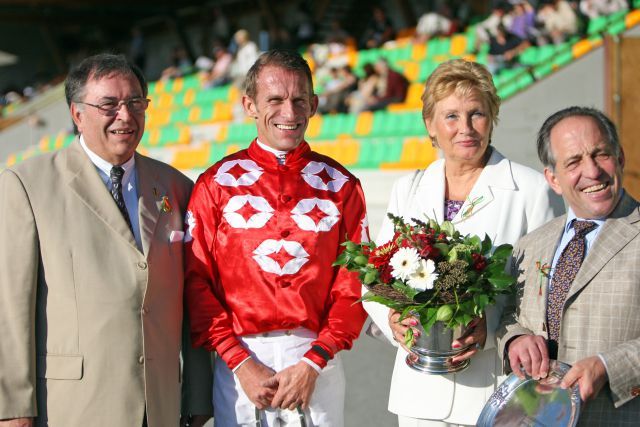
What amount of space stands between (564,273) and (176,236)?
1453 mm

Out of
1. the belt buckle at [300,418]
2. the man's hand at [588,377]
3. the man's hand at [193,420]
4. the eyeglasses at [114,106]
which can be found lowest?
the man's hand at [193,420]

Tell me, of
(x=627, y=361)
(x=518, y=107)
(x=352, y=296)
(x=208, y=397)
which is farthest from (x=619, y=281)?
(x=518, y=107)

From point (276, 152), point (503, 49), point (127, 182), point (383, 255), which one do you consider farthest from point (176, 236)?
point (503, 49)

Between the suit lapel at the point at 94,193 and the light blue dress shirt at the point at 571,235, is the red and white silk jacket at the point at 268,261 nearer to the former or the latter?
the suit lapel at the point at 94,193

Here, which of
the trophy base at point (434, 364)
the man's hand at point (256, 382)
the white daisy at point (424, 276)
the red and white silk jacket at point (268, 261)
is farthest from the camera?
the red and white silk jacket at point (268, 261)

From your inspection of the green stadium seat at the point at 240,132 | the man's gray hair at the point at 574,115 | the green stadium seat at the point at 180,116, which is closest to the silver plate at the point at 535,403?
the man's gray hair at the point at 574,115

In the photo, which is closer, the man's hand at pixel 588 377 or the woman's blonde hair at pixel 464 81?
the man's hand at pixel 588 377

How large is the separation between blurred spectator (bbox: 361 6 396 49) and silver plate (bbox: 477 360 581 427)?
16.9 meters

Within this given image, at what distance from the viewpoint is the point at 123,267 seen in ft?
9.52

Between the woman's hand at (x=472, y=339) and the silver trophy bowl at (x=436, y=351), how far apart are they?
0.02 m

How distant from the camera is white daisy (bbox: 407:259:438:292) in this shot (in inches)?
103

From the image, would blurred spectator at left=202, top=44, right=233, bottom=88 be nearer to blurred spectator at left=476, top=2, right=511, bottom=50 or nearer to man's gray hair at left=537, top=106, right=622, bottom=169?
blurred spectator at left=476, top=2, right=511, bottom=50

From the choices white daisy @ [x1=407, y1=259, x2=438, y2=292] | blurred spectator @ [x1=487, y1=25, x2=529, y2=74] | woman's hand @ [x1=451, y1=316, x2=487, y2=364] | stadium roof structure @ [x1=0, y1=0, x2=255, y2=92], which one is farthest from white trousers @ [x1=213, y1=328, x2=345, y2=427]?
stadium roof structure @ [x1=0, y1=0, x2=255, y2=92]

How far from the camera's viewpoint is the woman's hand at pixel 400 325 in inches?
110
